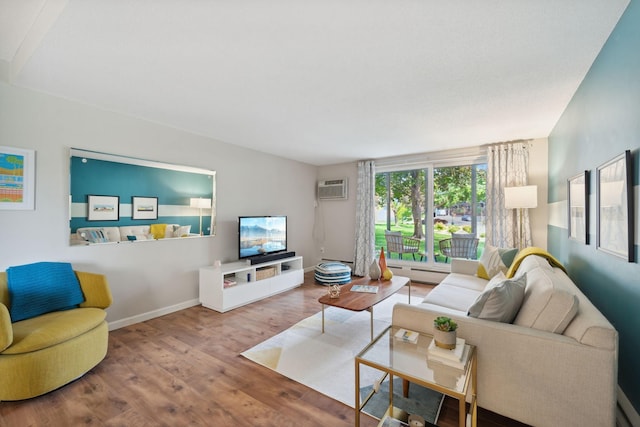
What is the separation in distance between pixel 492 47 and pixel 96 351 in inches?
145

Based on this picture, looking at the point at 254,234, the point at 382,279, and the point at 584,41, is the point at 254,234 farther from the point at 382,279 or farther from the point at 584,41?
the point at 584,41

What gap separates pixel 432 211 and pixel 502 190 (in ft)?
3.62

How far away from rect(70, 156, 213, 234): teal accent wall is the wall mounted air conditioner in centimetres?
259

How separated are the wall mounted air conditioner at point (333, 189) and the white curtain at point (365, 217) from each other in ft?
1.20

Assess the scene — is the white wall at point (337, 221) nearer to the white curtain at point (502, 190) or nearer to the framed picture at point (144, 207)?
the white curtain at point (502, 190)

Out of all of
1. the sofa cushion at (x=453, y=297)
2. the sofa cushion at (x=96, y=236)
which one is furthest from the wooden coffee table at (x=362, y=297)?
the sofa cushion at (x=96, y=236)

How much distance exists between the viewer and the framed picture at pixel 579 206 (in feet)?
6.84

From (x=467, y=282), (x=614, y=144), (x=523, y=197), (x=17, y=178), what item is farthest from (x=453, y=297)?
(x=17, y=178)

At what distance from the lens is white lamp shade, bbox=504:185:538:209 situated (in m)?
3.50

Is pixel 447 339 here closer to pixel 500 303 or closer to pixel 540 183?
pixel 500 303

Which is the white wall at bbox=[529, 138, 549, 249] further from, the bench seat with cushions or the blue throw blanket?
the blue throw blanket

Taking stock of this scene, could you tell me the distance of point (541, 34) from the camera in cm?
163

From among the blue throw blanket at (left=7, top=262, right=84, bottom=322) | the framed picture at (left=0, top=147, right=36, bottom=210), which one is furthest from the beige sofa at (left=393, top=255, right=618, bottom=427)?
the framed picture at (left=0, top=147, right=36, bottom=210)

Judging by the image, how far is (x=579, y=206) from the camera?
7.38 ft
